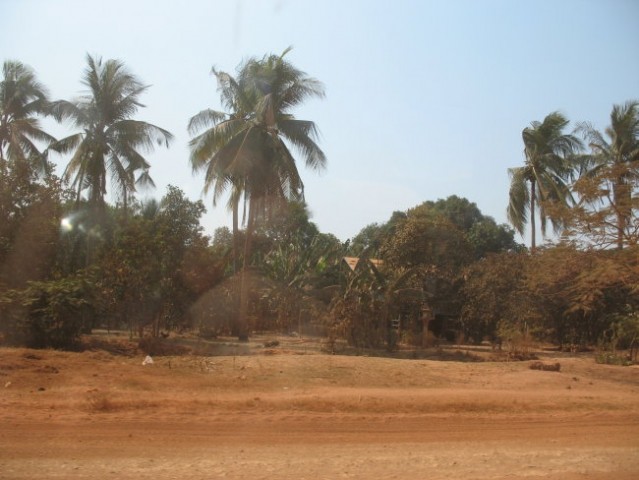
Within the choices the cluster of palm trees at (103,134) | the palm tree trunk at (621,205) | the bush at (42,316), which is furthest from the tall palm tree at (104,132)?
the palm tree trunk at (621,205)

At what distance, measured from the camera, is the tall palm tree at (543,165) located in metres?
32.3

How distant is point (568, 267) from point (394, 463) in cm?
1243

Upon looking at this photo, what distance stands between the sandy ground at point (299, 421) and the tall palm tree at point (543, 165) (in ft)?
63.3

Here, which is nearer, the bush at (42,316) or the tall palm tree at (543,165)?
the bush at (42,316)

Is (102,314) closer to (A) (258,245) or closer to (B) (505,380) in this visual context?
(B) (505,380)

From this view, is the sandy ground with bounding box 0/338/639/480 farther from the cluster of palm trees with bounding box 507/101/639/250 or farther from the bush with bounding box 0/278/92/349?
the cluster of palm trees with bounding box 507/101/639/250

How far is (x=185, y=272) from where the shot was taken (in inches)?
906

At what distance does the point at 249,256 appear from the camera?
25031 millimetres

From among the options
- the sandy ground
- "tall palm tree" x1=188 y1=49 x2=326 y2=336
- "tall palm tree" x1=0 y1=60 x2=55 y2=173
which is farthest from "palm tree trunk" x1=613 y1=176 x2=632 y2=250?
"tall palm tree" x1=0 y1=60 x2=55 y2=173

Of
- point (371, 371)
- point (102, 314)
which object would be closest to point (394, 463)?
point (371, 371)

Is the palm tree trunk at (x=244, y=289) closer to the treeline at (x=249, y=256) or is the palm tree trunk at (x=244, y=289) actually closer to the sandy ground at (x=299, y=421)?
the treeline at (x=249, y=256)

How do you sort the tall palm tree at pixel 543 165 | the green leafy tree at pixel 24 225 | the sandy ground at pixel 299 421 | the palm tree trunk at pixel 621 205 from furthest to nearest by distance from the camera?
the tall palm tree at pixel 543 165 → the green leafy tree at pixel 24 225 → the palm tree trunk at pixel 621 205 → the sandy ground at pixel 299 421

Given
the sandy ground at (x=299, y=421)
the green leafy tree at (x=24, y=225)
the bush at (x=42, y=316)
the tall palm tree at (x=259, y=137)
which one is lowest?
the sandy ground at (x=299, y=421)

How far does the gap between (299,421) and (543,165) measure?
27496mm
